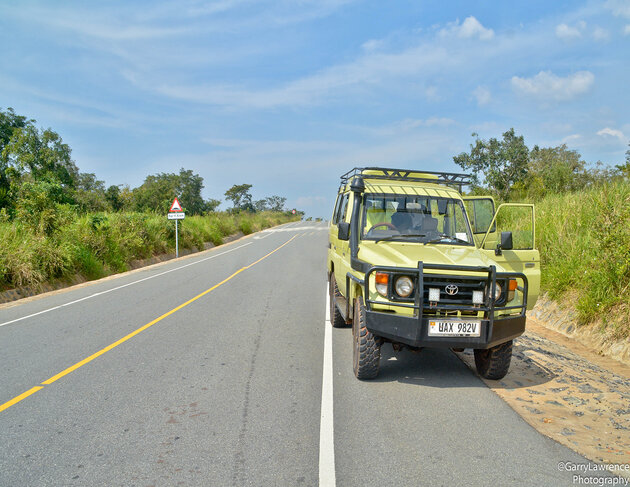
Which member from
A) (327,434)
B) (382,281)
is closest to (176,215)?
(382,281)

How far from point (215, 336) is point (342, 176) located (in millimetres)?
3602

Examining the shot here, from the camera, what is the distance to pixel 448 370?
5676mm

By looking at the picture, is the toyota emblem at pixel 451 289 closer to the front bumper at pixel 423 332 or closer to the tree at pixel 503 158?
the front bumper at pixel 423 332

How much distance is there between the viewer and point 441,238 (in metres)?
5.92

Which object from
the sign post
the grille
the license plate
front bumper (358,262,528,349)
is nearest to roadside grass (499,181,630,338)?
front bumper (358,262,528,349)

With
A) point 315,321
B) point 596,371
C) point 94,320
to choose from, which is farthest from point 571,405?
point 94,320

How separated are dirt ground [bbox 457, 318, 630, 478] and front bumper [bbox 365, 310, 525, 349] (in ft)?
2.34

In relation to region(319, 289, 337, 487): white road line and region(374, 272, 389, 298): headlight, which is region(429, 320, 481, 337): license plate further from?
region(319, 289, 337, 487): white road line

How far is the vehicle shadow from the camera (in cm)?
522

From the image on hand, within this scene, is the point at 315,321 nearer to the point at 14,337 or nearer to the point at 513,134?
the point at 14,337

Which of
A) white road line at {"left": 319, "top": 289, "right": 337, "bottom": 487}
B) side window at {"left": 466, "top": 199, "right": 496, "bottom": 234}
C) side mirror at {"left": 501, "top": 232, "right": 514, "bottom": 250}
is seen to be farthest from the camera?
side window at {"left": 466, "top": 199, "right": 496, "bottom": 234}

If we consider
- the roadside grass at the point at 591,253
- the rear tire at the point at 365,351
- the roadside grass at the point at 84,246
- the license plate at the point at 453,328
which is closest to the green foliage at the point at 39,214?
the roadside grass at the point at 84,246

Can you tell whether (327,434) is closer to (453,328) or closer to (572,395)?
(453,328)

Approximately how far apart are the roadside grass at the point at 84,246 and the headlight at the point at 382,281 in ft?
37.3
